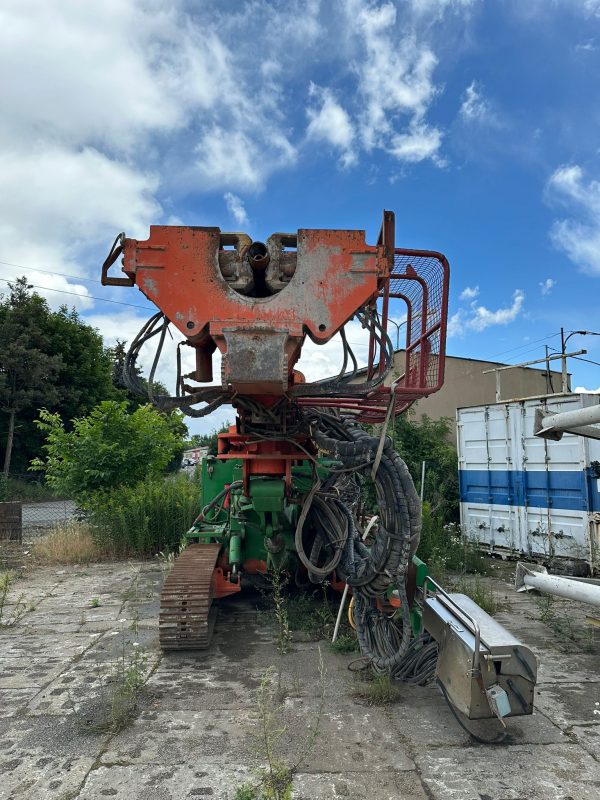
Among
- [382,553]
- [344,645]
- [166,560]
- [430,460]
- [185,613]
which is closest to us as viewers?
[382,553]

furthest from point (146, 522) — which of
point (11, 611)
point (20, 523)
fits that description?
point (11, 611)

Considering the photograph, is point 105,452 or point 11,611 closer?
point 11,611

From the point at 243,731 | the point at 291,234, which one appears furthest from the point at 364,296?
the point at 243,731

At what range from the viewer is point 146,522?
375 inches

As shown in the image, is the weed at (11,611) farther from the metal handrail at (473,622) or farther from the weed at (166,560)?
the metal handrail at (473,622)

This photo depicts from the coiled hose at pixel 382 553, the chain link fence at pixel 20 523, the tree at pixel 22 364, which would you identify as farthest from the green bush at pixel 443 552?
the tree at pixel 22 364

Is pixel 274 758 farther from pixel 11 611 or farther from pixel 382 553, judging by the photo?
pixel 11 611

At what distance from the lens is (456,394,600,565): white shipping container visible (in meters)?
8.12

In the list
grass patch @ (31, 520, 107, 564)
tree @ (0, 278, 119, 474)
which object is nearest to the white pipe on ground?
grass patch @ (31, 520, 107, 564)

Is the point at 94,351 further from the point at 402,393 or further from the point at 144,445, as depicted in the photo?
the point at 402,393

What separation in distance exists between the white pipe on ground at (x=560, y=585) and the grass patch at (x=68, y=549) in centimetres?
660

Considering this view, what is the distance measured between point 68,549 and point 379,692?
702cm

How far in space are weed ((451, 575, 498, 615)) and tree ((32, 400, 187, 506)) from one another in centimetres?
569

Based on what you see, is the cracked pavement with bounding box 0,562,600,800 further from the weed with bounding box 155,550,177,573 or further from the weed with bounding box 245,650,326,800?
the weed with bounding box 155,550,177,573
